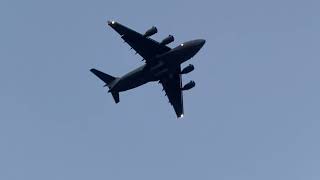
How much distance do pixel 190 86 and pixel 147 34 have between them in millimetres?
13153

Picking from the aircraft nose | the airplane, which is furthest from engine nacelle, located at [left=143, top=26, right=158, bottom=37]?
the aircraft nose

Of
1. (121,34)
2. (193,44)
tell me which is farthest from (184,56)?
(121,34)

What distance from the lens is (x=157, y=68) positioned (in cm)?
11338

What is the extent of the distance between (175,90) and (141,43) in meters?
12.6

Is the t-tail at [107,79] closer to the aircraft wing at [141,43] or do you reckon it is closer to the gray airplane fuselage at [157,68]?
the gray airplane fuselage at [157,68]

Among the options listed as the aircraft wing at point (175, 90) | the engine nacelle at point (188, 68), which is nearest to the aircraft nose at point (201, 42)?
the engine nacelle at point (188, 68)

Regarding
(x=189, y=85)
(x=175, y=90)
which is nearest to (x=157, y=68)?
(x=189, y=85)

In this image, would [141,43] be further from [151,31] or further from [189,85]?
[189,85]

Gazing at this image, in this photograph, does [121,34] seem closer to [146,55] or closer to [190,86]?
[146,55]

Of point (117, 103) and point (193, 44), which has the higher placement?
point (193, 44)

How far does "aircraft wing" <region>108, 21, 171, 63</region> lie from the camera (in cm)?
11102

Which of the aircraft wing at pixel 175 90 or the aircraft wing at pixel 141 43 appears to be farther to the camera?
the aircraft wing at pixel 175 90

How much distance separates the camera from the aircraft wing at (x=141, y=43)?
111019 millimetres

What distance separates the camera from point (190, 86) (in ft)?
390
